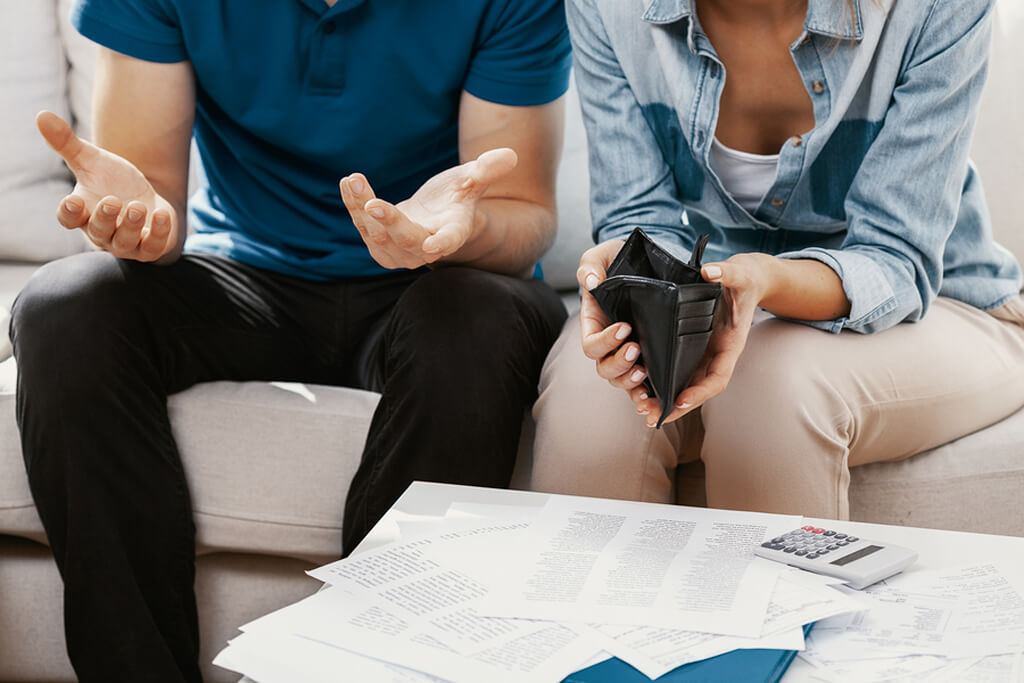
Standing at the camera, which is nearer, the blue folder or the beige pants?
the blue folder

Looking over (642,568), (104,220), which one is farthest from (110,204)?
(642,568)

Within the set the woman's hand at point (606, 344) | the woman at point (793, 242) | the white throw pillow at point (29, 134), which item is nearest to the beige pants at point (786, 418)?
the woman at point (793, 242)

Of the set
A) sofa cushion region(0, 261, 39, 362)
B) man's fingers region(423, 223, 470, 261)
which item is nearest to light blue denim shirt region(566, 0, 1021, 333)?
man's fingers region(423, 223, 470, 261)

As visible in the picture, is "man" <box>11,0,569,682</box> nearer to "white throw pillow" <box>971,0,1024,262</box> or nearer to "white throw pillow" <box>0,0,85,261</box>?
"white throw pillow" <box>0,0,85,261</box>

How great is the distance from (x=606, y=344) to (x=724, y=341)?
11 centimetres

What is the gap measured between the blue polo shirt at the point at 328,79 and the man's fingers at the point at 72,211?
0.95 feet

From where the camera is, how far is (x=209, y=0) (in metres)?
1.24

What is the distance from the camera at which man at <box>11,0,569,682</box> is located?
1.08m

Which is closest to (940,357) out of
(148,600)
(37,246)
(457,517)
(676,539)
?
(676,539)

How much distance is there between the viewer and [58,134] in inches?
41.7

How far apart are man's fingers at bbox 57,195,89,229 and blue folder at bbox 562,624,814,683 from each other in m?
0.72

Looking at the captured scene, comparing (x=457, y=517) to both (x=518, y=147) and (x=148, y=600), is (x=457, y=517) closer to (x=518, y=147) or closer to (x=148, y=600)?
(x=148, y=600)

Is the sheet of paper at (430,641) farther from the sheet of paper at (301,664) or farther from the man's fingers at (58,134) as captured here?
the man's fingers at (58,134)

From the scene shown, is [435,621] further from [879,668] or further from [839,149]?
[839,149]
